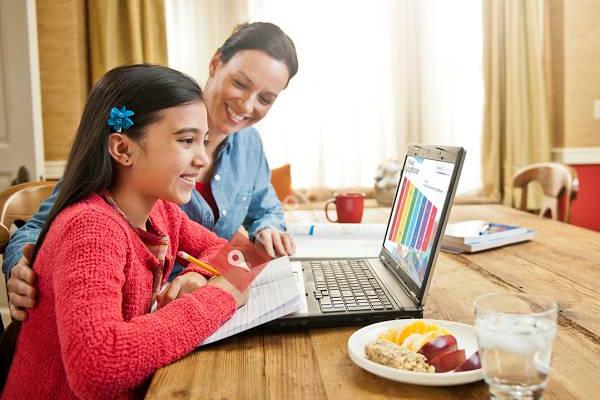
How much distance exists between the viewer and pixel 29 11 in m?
2.38

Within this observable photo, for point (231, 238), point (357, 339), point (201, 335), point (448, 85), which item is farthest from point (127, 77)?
point (448, 85)

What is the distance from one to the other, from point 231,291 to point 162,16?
8.10ft

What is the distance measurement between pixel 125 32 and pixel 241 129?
1679 mm

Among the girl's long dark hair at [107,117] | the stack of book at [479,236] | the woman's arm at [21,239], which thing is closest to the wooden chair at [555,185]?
the stack of book at [479,236]

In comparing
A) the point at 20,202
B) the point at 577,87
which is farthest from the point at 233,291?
the point at 577,87

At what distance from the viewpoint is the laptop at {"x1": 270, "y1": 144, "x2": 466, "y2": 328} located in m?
0.83

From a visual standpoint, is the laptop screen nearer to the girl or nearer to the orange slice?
the orange slice

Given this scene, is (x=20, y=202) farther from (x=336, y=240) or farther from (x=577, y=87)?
(x=577, y=87)

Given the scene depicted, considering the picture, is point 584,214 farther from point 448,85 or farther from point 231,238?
point 231,238

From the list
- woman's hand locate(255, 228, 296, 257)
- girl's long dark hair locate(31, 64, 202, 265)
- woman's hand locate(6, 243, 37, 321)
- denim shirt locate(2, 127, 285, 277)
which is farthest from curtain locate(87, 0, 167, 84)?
woman's hand locate(6, 243, 37, 321)

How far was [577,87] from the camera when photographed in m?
3.24

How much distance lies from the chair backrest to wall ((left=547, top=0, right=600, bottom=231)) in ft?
9.31

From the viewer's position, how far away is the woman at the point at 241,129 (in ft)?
4.90

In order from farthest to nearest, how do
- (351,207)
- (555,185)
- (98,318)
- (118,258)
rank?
(555,185)
(351,207)
(118,258)
(98,318)
